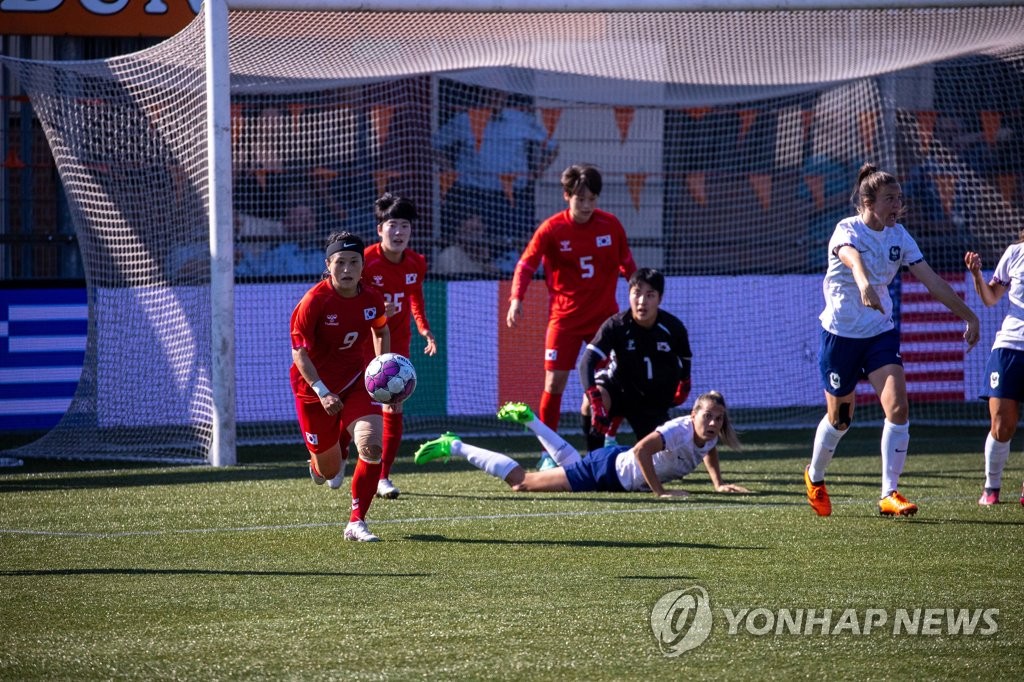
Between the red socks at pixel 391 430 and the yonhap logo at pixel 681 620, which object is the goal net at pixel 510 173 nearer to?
the red socks at pixel 391 430

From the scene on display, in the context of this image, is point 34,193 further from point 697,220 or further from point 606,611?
point 606,611

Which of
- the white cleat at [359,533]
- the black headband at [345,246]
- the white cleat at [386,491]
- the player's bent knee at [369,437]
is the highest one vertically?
the black headband at [345,246]

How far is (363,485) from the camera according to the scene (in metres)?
6.82

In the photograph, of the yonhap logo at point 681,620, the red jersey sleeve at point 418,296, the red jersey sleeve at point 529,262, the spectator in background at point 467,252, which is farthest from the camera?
the spectator in background at point 467,252

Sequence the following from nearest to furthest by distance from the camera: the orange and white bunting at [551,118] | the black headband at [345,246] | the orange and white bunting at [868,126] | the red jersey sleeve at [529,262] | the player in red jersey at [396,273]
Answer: the black headband at [345,246] → the player in red jersey at [396,273] → the red jersey sleeve at [529,262] → the orange and white bunting at [868,126] → the orange and white bunting at [551,118]

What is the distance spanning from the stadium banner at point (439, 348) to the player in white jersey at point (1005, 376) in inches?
210

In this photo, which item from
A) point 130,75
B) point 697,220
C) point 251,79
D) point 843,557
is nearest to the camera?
point 843,557

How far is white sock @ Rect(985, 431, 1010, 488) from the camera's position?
25.9 feet

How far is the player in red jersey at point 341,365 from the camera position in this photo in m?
6.84

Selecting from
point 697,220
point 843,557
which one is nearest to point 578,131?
point 697,220

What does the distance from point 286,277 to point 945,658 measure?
9453 mm

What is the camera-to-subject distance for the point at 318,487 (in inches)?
359

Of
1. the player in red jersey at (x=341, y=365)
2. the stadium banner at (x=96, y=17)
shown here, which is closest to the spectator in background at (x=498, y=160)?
the stadium banner at (x=96, y=17)

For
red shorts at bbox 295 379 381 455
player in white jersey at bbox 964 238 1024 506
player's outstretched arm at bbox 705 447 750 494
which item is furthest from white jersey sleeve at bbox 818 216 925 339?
red shorts at bbox 295 379 381 455
